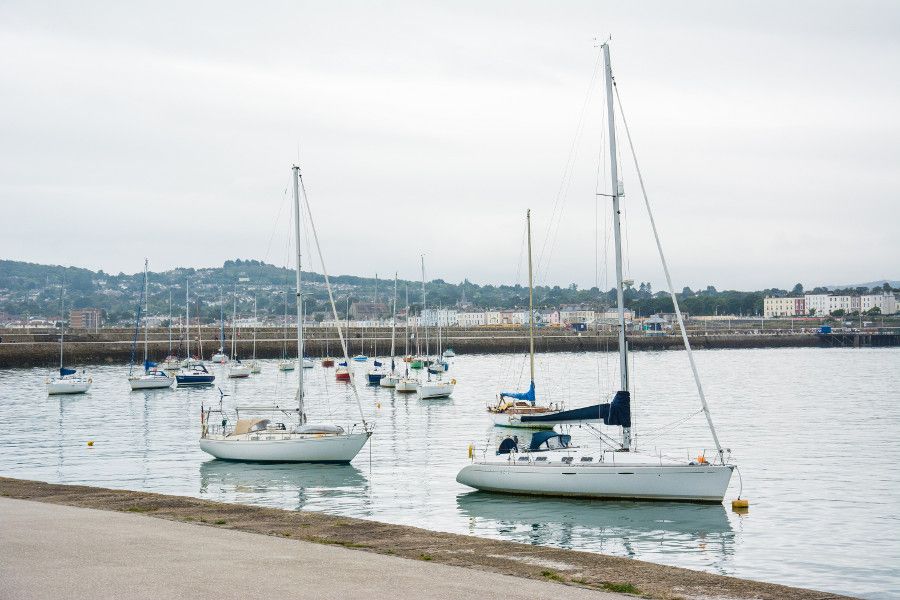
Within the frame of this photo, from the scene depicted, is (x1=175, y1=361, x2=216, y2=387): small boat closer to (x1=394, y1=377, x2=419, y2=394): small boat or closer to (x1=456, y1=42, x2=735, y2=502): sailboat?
(x1=394, y1=377, x2=419, y2=394): small boat

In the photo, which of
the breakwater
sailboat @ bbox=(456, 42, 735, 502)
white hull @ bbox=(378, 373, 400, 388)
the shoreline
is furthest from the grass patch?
the breakwater

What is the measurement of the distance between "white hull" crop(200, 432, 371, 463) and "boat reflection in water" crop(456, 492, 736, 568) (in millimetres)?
7791

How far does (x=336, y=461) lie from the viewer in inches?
1446

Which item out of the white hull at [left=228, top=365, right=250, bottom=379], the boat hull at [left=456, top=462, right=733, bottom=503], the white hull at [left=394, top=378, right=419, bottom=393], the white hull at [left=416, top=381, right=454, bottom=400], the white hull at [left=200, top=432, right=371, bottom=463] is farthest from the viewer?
the white hull at [left=228, top=365, right=250, bottom=379]

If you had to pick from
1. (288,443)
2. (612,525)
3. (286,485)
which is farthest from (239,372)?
(612,525)

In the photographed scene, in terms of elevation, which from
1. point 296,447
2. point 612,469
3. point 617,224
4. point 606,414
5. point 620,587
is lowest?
point 296,447

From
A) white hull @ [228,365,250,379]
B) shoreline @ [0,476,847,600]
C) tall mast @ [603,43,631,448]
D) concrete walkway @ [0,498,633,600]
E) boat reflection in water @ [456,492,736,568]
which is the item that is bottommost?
white hull @ [228,365,250,379]

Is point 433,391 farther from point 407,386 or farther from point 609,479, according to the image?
point 609,479

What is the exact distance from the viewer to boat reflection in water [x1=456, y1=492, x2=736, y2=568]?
73.3 feet

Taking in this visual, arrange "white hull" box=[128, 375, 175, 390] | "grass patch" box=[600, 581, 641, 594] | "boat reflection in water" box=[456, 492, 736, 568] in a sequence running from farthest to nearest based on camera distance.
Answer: "white hull" box=[128, 375, 175, 390], "boat reflection in water" box=[456, 492, 736, 568], "grass patch" box=[600, 581, 641, 594]

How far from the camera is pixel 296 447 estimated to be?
3641 cm

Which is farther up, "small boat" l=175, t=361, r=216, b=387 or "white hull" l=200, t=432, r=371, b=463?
"white hull" l=200, t=432, r=371, b=463

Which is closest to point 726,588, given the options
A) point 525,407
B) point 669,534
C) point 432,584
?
point 432,584

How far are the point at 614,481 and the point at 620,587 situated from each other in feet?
46.7
